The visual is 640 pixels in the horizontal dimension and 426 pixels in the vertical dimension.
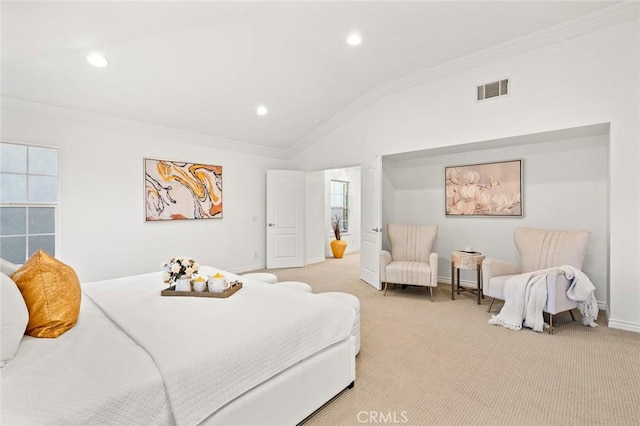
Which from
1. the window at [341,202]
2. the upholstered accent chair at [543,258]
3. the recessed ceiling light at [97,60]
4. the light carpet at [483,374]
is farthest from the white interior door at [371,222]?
the recessed ceiling light at [97,60]

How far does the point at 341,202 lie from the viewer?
28.4 feet

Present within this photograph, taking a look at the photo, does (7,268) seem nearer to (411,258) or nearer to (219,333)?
(219,333)

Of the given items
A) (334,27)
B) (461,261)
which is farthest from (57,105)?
(461,261)

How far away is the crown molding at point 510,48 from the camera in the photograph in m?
2.97

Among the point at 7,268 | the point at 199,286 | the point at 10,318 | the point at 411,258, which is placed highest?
the point at 7,268

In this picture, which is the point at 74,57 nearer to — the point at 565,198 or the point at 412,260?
the point at 412,260

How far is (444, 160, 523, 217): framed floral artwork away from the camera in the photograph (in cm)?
415

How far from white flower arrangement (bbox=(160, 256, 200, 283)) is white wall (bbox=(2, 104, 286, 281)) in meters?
2.38

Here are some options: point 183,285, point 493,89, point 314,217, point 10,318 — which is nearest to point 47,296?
point 10,318

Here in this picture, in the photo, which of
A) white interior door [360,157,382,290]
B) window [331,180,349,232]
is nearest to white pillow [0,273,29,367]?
white interior door [360,157,382,290]

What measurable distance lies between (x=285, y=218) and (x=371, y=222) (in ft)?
6.74

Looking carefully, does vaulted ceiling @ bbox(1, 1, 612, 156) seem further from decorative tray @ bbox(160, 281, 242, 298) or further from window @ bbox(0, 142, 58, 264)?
decorative tray @ bbox(160, 281, 242, 298)

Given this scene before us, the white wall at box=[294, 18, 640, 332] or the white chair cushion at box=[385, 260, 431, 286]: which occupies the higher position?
the white wall at box=[294, 18, 640, 332]

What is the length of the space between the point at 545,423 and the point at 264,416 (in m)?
1.58
